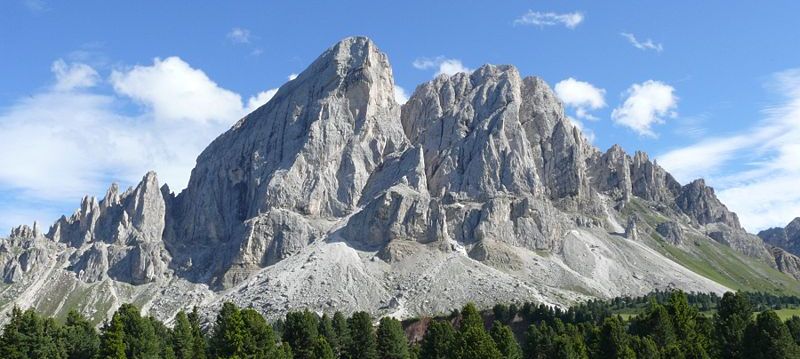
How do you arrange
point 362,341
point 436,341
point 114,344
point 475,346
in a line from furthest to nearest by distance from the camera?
point 362,341 < point 436,341 < point 114,344 < point 475,346

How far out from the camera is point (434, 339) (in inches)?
4700

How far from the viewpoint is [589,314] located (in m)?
200

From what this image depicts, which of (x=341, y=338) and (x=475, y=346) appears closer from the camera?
(x=475, y=346)

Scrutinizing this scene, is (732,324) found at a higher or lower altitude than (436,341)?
higher

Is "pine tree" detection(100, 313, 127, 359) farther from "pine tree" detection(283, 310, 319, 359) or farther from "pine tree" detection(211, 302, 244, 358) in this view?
"pine tree" detection(283, 310, 319, 359)

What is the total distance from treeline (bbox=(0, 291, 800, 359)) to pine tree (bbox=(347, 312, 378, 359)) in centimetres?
15

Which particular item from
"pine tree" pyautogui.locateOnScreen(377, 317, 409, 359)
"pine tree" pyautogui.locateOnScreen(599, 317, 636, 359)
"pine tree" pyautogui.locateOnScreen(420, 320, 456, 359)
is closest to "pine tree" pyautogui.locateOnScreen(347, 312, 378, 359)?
"pine tree" pyautogui.locateOnScreen(377, 317, 409, 359)

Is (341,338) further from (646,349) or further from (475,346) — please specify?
(646,349)

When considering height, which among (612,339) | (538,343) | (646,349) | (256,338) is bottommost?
(646,349)

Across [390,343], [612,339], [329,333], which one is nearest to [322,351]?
[390,343]

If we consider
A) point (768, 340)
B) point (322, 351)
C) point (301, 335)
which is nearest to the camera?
point (768, 340)

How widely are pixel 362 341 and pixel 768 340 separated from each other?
5727 centimetres

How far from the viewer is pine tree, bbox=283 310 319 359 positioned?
122 metres

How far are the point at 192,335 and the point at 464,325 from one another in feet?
153
